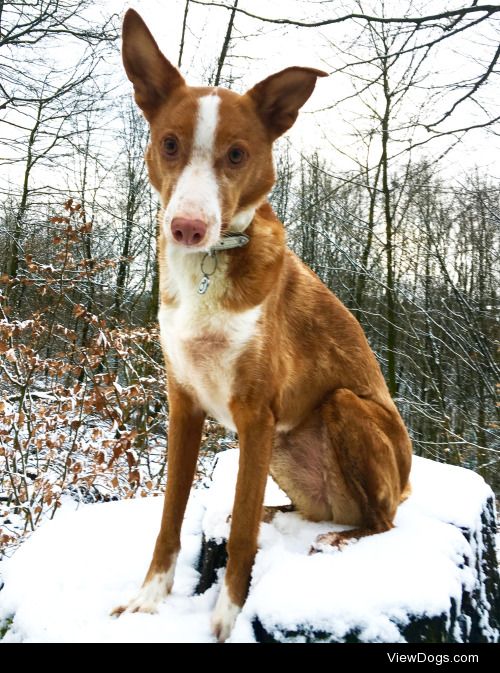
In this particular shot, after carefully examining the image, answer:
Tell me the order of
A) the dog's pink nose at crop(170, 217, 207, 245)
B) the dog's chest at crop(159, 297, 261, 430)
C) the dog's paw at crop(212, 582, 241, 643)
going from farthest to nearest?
the dog's chest at crop(159, 297, 261, 430) → the dog's paw at crop(212, 582, 241, 643) → the dog's pink nose at crop(170, 217, 207, 245)

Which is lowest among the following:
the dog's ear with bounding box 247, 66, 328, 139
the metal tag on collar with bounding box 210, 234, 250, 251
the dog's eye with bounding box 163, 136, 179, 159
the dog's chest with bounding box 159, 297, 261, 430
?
the dog's chest with bounding box 159, 297, 261, 430

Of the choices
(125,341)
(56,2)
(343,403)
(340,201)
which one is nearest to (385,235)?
(340,201)

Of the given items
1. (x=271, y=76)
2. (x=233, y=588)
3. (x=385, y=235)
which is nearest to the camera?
(x=233, y=588)

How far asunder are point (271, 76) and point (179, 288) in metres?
1.00

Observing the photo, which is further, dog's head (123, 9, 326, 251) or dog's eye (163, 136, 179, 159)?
dog's eye (163, 136, 179, 159)

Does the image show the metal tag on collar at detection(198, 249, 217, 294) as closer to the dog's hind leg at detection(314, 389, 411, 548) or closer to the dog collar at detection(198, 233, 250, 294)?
the dog collar at detection(198, 233, 250, 294)

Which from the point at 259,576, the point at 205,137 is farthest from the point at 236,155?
the point at 259,576

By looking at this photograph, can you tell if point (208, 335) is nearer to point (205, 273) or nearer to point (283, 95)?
point (205, 273)

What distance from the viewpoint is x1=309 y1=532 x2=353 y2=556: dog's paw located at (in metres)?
2.21

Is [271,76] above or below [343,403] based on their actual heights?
above

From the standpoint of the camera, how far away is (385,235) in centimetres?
1006

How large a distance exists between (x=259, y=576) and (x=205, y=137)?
1762 millimetres
